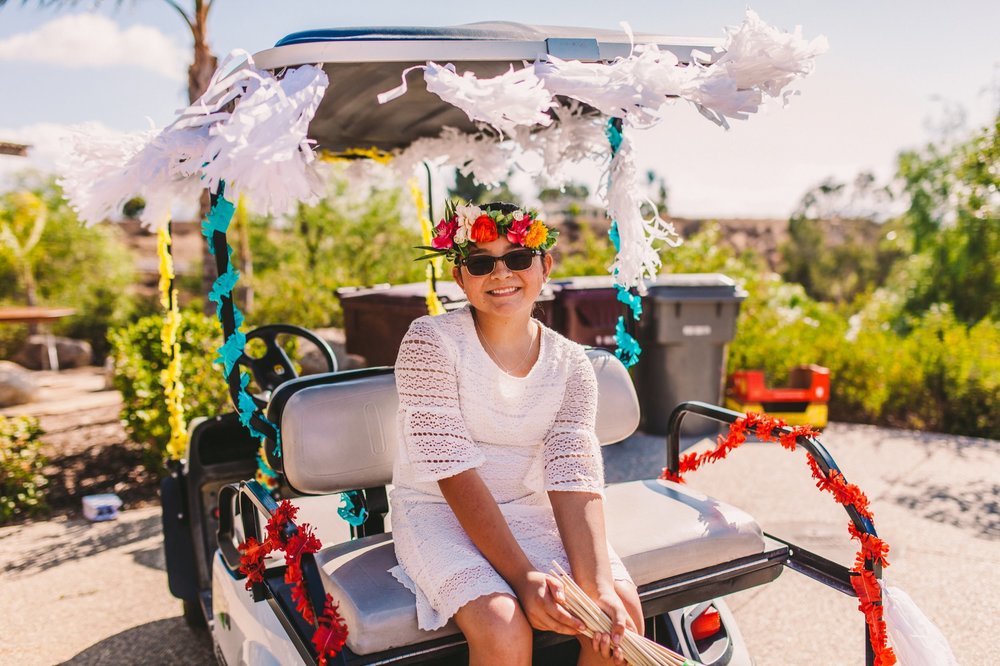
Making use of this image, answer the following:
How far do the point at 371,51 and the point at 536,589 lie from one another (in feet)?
4.93

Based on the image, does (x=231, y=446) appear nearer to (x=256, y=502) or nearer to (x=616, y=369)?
(x=256, y=502)

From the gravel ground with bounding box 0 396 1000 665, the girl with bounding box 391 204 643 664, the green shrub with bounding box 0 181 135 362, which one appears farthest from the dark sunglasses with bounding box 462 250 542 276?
the green shrub with bounding box 0 181 135 362

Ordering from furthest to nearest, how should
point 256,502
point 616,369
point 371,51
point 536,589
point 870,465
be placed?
point 870,465
point 616,369
point 256,502
point 371,51
point 536,589

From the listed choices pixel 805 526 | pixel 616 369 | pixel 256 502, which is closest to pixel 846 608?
pixel 805 526

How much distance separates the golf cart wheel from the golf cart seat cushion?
4.35ft

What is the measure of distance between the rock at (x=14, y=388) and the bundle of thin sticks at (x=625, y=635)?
881cm

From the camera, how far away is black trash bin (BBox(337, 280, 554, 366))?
5.20 meters

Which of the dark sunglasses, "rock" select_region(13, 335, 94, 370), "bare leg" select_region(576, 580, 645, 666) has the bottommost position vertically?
"rock" select_region(13, 335, 94, 370)

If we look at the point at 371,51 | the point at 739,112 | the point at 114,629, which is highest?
the point at 371,51

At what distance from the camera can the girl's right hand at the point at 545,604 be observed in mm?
1777

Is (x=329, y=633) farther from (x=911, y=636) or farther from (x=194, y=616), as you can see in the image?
(x=194, y=616)

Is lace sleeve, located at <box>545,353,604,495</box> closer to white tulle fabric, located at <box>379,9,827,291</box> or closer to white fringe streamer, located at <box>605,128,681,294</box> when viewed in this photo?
white fringe streamer, located at <box>605,128,681,294</box>

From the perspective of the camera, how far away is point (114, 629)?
10.5 ft

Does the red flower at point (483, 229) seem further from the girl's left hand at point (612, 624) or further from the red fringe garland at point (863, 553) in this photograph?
the red fringe garland at point (863, 553)
